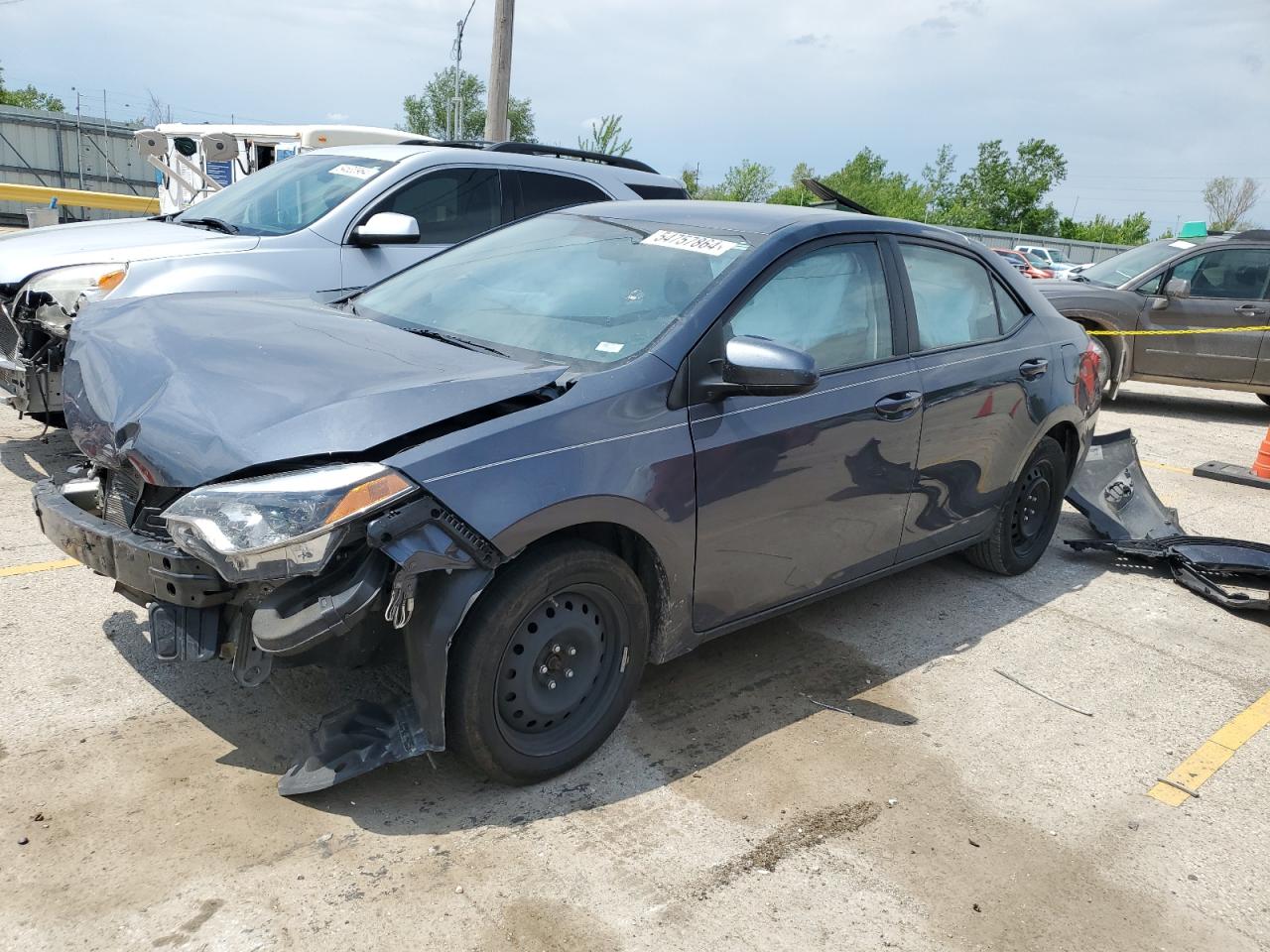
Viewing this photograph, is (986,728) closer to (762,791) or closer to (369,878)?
(762,791)

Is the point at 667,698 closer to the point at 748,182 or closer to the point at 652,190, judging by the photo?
the point at 652,190

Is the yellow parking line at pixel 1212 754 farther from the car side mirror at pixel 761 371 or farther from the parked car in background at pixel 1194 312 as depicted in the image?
the parked car in background at pixel 1194 312

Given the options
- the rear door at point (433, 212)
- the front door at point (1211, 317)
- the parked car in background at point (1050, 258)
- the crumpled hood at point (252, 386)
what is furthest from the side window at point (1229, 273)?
the parked car in background at point (1050, 258)

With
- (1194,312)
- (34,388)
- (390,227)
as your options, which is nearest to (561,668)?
(34,388)

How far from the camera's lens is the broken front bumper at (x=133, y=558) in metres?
2.79

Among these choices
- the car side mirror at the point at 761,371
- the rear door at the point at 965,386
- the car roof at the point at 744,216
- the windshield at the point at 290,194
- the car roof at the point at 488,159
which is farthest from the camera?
the car roof at the point at 488,159

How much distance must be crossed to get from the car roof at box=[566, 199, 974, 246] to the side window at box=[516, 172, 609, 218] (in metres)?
2.90

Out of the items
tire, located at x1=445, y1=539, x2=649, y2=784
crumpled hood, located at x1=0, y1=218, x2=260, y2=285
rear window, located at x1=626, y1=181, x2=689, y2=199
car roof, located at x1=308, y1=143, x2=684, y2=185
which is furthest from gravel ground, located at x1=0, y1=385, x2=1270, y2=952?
rear window, located at x1=626, y1=181, x2=689, y2=199

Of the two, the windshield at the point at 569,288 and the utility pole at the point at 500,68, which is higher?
the utility pole at the point at 500,68

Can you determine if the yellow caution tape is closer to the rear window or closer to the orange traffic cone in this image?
the orange traffic cone

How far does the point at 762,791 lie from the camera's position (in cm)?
336

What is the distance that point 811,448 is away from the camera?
12.3 ft

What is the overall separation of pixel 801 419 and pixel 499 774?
1593 mm

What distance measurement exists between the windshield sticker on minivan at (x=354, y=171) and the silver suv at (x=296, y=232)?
0.04ft
